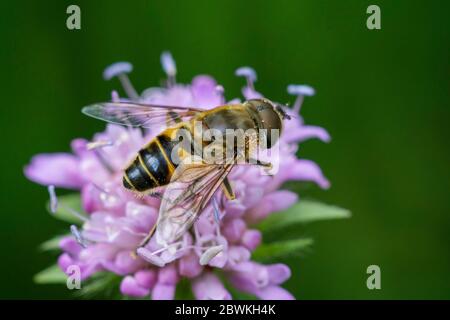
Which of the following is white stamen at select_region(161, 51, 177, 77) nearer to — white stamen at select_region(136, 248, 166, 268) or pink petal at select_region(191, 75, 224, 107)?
pink petal at select_region(191, 75, 224, 107)

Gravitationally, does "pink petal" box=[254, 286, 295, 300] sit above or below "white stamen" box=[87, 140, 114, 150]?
below

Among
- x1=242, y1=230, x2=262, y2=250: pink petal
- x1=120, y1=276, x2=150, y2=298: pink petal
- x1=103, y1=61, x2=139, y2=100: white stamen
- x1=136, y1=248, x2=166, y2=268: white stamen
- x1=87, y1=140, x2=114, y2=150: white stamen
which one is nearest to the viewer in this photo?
x1=136, y1=248, x2=166, y2=268: white stamen

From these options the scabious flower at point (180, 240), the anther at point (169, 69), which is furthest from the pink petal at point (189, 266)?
the anther at point (169, 69)

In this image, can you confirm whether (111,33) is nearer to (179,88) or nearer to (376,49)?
(179,88)

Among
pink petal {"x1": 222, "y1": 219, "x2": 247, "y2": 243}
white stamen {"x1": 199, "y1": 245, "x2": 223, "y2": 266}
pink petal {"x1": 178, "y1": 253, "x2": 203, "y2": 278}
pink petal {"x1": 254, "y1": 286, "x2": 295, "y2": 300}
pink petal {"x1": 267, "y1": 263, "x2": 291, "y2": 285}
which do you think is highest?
pink petal {"x1": 222, "y1": 219, "x2": 247, "y2": 243}

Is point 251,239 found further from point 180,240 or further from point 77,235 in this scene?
point 77,235

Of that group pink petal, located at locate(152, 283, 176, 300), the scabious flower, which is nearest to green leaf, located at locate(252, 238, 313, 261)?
the scabious flower
